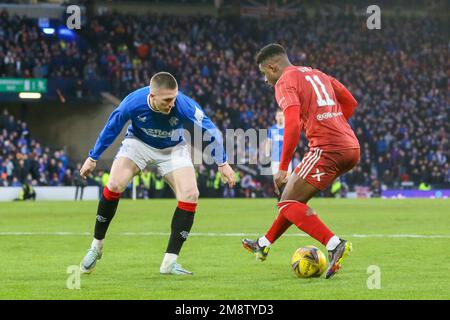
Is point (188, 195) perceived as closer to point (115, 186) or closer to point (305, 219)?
point (115, 186)

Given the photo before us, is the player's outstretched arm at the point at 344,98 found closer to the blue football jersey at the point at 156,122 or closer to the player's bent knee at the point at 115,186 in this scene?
the blue football jersey at the point at 156,122

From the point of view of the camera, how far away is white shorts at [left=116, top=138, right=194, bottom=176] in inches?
394

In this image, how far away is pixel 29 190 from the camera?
1319 inches

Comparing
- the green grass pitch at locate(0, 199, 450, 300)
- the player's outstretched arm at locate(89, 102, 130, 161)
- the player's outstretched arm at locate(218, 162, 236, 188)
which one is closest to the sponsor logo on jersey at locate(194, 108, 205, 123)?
the player's outstretched arm at locate(218, 162, 236, 188)

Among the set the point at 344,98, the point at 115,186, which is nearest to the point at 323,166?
the point at 344,98

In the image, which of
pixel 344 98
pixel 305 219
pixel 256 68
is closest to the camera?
pixel 305 219

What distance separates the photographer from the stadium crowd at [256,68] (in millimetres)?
38844

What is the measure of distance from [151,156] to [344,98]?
2113 millimetres

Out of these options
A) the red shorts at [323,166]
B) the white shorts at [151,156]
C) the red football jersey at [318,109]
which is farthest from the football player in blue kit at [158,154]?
the red football jersey at [318,109]

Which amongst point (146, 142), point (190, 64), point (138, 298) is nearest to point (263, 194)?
point (190, 64)

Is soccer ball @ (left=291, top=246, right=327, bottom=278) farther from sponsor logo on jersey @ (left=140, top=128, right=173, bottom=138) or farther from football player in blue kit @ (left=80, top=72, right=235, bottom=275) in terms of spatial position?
sponsor logo on jersey @ (left=140, top=128, right=173, bottom=138)

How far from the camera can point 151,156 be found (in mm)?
10039

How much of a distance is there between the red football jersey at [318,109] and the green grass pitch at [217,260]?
134cm

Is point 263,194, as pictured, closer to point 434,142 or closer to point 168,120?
point 434,142
